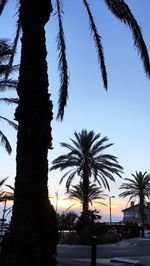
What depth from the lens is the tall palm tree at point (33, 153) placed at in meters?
6.43

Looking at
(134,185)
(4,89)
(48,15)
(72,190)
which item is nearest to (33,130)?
(48,15)

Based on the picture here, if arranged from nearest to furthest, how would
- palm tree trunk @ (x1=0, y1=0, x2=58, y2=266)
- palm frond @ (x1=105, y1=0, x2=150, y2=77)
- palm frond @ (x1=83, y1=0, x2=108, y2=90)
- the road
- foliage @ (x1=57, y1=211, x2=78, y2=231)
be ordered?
palm tree trunk @ (x1=0, y1=0, x2=58, y2=266) < palm frond @ (x1=105, y1=0, x2=150, y2=77) < palm frond @ (x1=83, y1=0, x2=108, y2=90) < the road < foliage @ (x1=57, y1=211, x2=78, y2=231)

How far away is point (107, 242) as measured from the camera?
3691cm

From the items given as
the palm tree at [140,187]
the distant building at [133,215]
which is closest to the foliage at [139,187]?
the palm tree at [140,187]

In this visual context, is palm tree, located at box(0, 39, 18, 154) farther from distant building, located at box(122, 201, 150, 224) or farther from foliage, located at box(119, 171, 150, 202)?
distant building, located at box(122, 201, 150, 224)

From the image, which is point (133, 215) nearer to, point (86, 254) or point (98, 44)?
point (86, 254)

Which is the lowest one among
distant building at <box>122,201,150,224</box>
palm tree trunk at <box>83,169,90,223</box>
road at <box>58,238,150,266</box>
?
road at <box>58,238,150,266</box>

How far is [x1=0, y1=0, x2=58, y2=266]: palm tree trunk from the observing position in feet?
21.1

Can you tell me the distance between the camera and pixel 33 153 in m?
7.07

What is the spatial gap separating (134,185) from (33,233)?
2547 inches

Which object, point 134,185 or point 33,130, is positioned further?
point 134,185

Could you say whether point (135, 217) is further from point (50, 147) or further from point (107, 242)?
point (50, 147)

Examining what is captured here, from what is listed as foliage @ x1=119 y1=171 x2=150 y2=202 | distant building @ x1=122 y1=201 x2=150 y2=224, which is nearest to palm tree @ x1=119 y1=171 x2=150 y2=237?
foliage @ x1=119 y1=171 x2=150 y2=202

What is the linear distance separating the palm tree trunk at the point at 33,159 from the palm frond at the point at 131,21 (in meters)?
3.67
